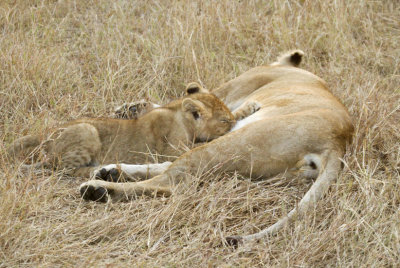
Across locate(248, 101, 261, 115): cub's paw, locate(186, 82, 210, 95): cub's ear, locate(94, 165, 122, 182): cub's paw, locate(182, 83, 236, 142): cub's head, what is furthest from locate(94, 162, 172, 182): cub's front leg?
locate(248, 101, 261, 115): cub's paw

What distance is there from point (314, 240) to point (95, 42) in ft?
11.2

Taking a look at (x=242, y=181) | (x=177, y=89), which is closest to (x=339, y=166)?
(x=242, y=181)

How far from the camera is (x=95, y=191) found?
3.58 metres

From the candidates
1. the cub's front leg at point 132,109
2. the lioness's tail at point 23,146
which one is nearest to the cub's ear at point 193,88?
the cub's front leg at point 132,109

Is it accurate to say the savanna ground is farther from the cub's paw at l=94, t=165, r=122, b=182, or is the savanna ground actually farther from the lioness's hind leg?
the lioness's hind leg

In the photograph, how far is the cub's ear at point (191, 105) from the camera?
163 inches

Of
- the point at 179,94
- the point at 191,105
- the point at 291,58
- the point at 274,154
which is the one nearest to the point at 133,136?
the point at 191,105

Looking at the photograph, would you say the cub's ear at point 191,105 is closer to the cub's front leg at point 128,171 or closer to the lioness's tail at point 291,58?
the cub's front leg at point 128,171

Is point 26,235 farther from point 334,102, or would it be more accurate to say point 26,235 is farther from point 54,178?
point 334,102

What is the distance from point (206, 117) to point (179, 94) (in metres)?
1.22

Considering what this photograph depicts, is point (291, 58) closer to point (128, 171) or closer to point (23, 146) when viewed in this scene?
point (128, 171)

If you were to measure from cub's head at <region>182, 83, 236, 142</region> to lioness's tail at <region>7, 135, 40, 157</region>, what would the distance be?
39.1 inches

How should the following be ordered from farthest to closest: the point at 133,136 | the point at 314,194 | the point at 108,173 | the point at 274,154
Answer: the point at 133,136, the point at 108,173, the point at 274,154, the point at 314,194

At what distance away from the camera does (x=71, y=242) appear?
3.14m
